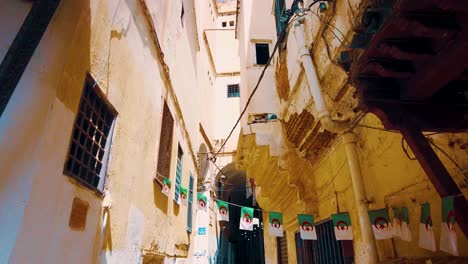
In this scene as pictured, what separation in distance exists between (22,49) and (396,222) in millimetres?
4401

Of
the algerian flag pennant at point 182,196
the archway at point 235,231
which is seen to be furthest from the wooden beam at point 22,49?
the archway at point 235,231

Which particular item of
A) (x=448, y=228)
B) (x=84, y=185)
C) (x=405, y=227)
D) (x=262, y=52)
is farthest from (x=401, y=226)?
(x=262, y=52)

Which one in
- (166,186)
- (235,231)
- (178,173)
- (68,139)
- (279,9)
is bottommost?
(68,139)

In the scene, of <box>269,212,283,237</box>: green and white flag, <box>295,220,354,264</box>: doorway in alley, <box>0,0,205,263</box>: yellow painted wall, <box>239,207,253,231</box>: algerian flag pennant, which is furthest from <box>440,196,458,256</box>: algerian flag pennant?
<box>239,207,253,231</box>: algerian flag pennant

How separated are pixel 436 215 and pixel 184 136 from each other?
23.5ft

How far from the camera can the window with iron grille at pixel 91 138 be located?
3174mm

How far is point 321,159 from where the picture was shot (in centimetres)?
650

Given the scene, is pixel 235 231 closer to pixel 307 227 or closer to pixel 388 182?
pixel 307 227

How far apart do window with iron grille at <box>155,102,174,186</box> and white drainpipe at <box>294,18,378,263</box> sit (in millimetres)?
3500

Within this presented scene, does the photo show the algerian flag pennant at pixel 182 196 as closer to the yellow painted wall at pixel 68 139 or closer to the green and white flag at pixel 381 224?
the yellow painted wall at pixel 68 139

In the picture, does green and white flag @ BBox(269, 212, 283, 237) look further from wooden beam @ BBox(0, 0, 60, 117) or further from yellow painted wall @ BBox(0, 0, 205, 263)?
wooden beam @ BBox(0, 0, 60, 117)

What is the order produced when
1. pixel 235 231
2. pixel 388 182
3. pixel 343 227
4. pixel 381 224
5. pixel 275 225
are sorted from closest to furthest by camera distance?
1. pixel 381 224
2. pixel 388 182
3. pixel 343 227
4. pixel 275 225
5. pixel 235 231

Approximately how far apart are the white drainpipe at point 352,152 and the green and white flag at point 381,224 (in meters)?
0.09

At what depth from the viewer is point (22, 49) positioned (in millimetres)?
2238
